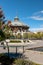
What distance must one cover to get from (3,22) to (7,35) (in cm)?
122

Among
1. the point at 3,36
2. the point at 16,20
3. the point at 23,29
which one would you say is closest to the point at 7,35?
the point at 3,36

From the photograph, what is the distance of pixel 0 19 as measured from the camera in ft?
53.1

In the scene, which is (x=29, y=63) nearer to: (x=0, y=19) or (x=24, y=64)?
(x=24, y=64)

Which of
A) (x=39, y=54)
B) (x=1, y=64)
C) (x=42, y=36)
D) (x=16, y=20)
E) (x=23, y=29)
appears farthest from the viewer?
(x=16, y=20)

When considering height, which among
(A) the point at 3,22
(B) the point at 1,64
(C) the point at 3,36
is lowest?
(B) the point at 1,64

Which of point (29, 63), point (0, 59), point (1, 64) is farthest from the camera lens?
point (0, 59)

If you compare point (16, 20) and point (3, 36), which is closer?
point (3, 36)

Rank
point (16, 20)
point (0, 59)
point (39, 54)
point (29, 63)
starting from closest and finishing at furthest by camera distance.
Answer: point (29, 63) → point (0, 59) → point (39, 54) → point (16, 20)

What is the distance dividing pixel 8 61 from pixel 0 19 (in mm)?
3853

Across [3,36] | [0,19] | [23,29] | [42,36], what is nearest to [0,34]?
[3,36]

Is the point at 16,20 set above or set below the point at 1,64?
above

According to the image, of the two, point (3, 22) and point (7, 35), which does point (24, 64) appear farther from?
point (3, 22)

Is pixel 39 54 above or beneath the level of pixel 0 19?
beneath

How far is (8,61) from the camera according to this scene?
52.5 feet
